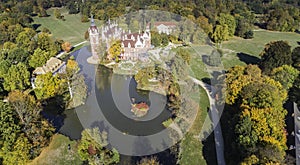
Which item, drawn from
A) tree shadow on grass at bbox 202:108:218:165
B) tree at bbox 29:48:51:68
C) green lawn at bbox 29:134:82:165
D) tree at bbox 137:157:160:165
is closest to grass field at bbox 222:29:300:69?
tree shadow on grass at bbox 202:108:218:165

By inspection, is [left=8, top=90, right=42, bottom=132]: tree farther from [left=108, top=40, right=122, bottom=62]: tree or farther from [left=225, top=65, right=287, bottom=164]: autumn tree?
[left=108, top=40, right=122, bottom=62]: tree

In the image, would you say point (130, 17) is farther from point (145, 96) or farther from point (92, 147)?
point (92, 147)

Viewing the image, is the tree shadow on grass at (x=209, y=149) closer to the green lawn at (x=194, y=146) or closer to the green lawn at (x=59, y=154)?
the green lawn at (x=194, y=146)

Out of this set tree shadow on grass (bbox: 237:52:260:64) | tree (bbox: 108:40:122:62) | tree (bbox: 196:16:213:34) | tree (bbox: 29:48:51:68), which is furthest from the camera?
tree (bbox: 196:16:213:34)

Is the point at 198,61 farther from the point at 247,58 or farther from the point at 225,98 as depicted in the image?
the point at 225,98

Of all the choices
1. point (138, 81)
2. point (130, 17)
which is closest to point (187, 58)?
point (138, 81)

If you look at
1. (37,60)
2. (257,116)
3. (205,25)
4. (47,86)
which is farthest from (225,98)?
(205,25)
